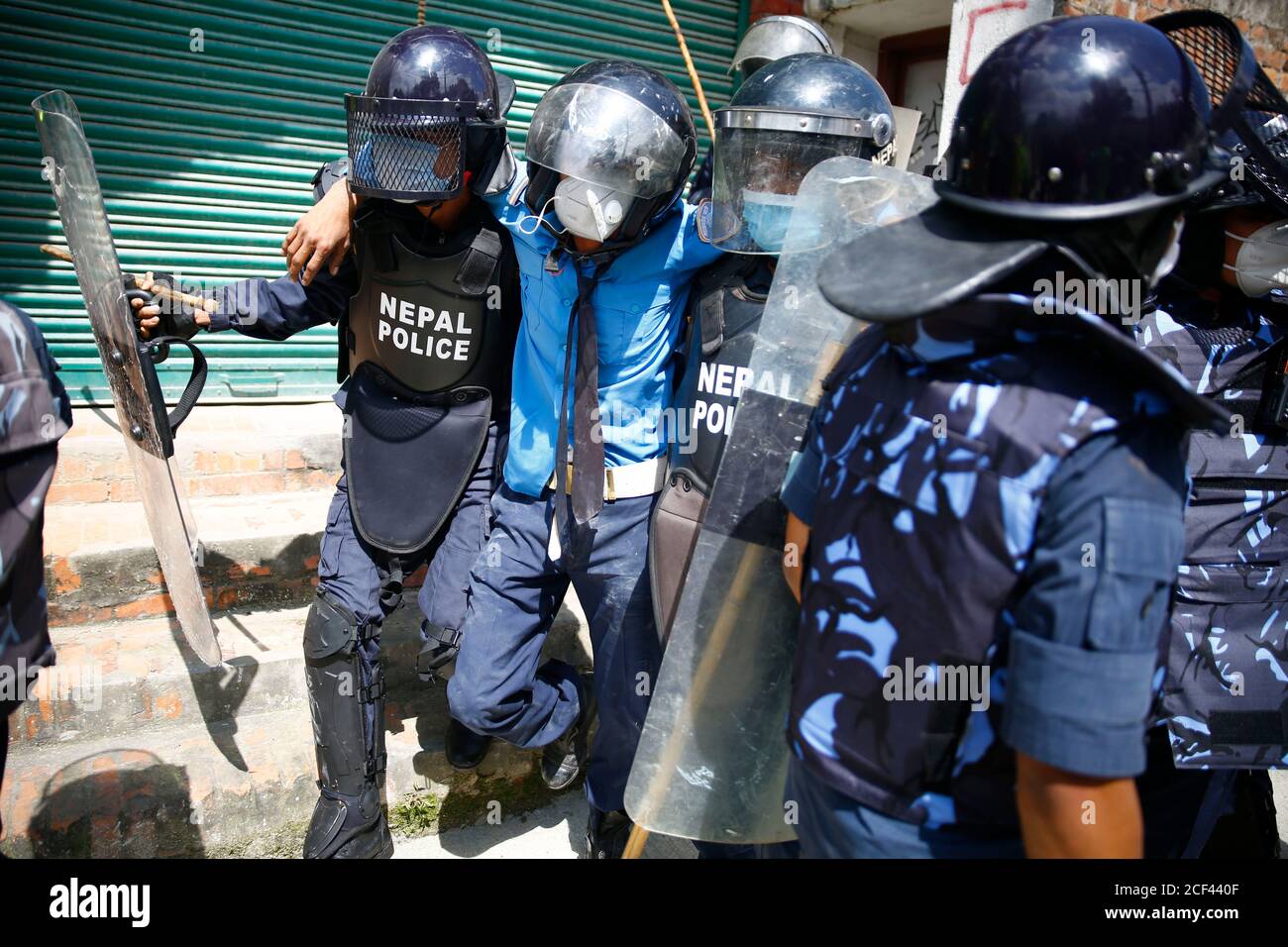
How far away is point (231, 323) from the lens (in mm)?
2486

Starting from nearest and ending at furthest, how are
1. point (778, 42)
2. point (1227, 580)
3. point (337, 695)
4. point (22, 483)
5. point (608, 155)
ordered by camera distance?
point (22, 483) → point (1227, 580) → point (608, 155) → point (337, 695) → point (778, 42)

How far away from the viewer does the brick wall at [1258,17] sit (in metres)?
4.71

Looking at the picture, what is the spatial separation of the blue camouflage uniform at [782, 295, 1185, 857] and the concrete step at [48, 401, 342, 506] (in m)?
2.87

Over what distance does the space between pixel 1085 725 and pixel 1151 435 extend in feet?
1.14

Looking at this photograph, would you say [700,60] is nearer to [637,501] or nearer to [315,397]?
[315,397]

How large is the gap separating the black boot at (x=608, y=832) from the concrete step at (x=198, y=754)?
44 centimetres

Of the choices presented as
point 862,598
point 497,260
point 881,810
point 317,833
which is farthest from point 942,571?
point 317,833

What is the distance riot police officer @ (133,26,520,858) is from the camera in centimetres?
237

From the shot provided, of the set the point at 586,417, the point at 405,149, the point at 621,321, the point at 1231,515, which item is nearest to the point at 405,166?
the point at 405,149

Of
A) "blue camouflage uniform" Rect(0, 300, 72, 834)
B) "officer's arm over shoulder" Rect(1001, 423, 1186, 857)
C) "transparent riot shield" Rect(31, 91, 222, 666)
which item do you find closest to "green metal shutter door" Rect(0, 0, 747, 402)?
"transparent riot shield" Rect(31, 91, 222, 666)

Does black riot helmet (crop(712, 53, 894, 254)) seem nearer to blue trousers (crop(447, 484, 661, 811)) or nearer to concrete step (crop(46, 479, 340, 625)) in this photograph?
blue trousers (crop(447, 484, 661, 811))

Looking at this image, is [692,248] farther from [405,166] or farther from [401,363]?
[401,363]

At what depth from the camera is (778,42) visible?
3877 millimetres

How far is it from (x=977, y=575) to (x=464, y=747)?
212 centimetres
